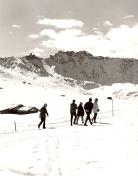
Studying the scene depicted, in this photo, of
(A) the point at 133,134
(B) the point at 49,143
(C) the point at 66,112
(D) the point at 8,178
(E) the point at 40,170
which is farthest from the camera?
(C) the point at 66,112

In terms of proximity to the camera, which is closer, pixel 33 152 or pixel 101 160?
pixel 101 160

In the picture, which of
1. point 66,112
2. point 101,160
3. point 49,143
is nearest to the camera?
point 101,160

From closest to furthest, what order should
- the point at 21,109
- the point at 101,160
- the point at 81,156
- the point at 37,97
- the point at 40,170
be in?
the point at 40,170
the point at 101,160
the point at 81,156
the point at 21,109
the point at 37,97

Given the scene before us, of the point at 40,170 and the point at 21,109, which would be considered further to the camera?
the point at 21,109

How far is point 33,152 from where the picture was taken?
1424 centimetres

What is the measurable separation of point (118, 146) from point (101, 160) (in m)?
2.46

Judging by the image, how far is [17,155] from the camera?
45.2 feet

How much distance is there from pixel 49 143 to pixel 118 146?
3307 millimetres

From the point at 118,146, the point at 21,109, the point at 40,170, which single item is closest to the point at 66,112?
the point at 21,109

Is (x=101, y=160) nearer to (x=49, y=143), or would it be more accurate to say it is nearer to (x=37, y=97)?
(x=49, y=143)

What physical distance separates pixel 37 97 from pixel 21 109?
11.8 m

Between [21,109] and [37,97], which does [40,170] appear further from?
[37,97]

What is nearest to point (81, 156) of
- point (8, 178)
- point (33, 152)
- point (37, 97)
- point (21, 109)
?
point (33, 152)

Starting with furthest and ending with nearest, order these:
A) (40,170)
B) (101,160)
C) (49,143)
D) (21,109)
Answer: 1. (21,109)
2. (49,143)
3. (101,160)
4. (40,170)
